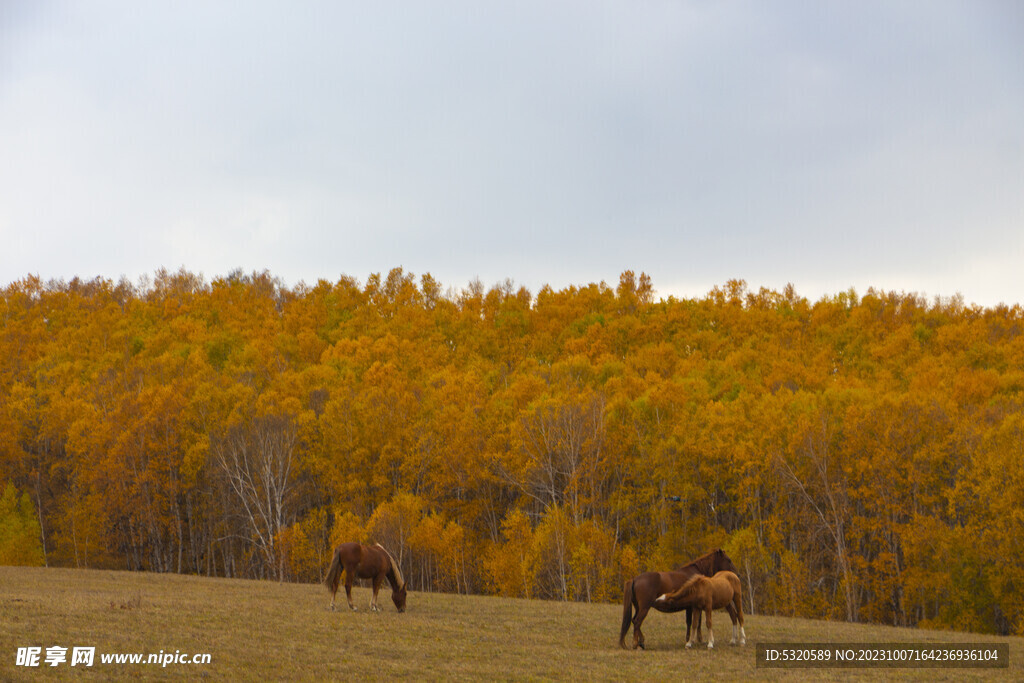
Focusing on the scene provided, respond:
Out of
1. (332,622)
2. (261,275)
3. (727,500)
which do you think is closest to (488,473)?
(727,500)

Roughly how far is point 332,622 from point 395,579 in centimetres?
417

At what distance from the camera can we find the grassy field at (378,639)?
16.9 m

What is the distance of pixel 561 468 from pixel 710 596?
45.4 m

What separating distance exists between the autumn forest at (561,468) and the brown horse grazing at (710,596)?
3090cm

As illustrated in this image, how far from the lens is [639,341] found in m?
113

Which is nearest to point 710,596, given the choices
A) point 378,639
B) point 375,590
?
point 378,639

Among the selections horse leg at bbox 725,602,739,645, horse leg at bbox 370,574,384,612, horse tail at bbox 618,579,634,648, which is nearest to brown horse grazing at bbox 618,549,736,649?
horse tail at bbox 618,579,634,648

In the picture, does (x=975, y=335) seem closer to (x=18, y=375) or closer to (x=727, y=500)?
(x=727, y=500)

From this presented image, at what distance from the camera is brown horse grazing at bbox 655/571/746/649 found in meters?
20.3

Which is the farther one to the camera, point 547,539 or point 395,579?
point 547,539

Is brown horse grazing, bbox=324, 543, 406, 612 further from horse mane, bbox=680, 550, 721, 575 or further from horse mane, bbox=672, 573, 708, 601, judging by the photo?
horse mane, bbox=672, 573, 708, 601

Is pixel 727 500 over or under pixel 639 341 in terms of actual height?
under

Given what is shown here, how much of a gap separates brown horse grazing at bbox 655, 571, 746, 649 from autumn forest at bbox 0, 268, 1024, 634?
101 ft

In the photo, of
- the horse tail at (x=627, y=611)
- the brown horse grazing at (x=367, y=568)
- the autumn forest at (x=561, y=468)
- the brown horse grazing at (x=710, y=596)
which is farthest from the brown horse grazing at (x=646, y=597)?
the autumn forest at (x=561, y=468)
